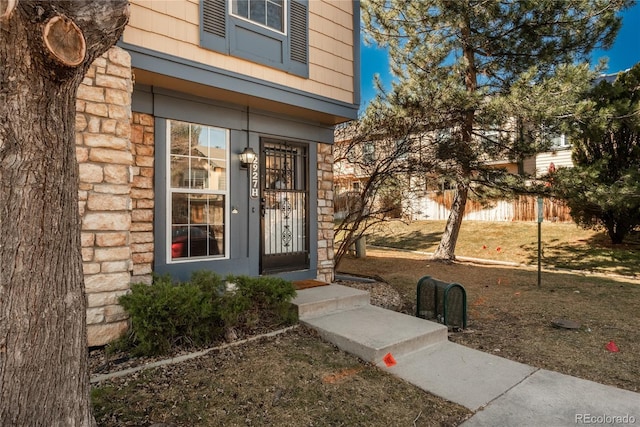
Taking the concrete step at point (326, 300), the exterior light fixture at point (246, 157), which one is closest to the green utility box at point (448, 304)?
the concrete step at point (326, 300)

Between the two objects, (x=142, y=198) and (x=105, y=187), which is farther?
(x=142, y=198)

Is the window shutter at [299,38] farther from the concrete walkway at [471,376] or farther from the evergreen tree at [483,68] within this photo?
the concrete walkway at [471,376]

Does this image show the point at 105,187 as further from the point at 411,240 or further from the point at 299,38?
the point at 411,240

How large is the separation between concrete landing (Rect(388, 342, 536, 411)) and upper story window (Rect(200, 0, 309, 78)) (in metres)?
4.03

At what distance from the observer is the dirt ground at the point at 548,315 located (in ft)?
11.7

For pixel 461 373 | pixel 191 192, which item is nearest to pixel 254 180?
pixel 191 192

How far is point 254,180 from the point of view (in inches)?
204

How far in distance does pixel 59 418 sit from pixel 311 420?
4.55ft

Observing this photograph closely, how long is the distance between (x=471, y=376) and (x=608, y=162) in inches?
400

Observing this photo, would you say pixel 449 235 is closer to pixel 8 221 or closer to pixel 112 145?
pixel 112 145

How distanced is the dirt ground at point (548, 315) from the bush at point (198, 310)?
7.04 ft

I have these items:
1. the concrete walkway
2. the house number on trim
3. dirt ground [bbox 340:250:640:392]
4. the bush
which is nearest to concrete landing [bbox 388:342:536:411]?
the concrete walkway

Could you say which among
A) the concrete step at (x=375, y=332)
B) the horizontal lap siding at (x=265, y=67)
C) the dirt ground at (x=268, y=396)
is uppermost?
the horizontal lap siding at (x=265, y=67)

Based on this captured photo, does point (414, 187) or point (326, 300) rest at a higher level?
point (414, 187)
